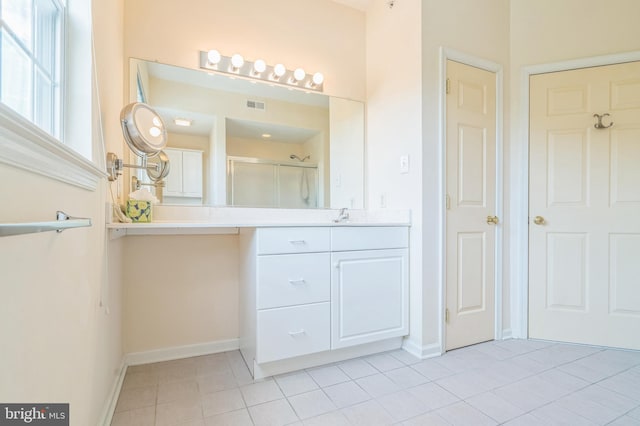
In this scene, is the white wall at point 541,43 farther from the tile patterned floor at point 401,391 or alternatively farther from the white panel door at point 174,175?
the white panel door at point 174,175

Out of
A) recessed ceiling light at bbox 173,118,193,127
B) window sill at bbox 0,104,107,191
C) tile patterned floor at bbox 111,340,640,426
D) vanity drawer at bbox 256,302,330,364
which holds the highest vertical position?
recessed ceiling light at bbox 173,118,193,127

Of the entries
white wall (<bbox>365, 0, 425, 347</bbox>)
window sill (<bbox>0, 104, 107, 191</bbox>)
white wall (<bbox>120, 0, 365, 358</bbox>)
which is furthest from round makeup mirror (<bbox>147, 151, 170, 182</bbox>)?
white wall (<bbox>365, 0, 425, 347</bbox>)

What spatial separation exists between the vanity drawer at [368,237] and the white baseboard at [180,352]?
3.40 feet

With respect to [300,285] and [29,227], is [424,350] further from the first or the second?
[29,227]

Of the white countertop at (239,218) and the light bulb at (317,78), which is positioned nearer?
the white countertop at (239,218)

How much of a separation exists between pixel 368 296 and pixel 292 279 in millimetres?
540

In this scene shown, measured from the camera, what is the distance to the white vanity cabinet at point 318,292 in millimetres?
1662

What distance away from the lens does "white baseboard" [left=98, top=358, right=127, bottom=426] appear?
128 cm

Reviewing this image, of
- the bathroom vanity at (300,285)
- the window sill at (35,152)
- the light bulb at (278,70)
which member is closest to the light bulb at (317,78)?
the light bulb at (278,70)

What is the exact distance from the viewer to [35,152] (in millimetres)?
658

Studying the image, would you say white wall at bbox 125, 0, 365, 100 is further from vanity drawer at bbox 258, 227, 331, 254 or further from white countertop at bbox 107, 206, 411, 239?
vanity drawer at bbox 258, 227, 331, 254

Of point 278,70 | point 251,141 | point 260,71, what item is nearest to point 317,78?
point 278,70

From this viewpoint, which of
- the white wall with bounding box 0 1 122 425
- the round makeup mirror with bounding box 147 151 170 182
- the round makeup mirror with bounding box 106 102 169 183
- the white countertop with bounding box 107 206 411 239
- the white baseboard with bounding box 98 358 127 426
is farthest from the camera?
the round makeup mirror with bounding box 147 151 170 182

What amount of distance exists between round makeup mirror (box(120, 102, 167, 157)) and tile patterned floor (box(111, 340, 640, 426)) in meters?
1.28
